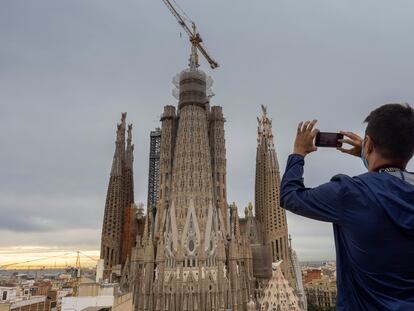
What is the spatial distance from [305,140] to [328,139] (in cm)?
13

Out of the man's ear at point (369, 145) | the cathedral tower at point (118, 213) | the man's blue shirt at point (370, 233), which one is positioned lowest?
the man's blue shirt at point (370, 233)

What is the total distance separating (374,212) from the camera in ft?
4.37

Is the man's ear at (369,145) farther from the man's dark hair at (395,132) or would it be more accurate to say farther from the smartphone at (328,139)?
the smartphone at (328,139)

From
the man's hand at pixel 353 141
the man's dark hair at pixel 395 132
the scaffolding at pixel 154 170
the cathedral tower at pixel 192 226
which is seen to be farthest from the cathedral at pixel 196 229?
the man's dark hair at pixel 395 132

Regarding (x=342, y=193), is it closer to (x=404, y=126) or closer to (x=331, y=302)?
(x=404, y=126)

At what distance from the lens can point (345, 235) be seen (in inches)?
56.8

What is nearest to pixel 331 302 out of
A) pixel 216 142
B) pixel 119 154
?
pixel 216 142

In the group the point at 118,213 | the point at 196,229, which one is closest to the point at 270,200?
the point at 196,229

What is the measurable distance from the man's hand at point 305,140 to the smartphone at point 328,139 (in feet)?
0.09

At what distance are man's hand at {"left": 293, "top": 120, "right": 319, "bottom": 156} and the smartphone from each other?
0.03 m

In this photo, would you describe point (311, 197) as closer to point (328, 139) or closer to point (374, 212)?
point (374, 212)

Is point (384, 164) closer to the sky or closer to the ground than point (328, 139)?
closer to the ground

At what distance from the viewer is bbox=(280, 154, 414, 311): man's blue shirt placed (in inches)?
50.7

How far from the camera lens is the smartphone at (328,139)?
5.81 ft
